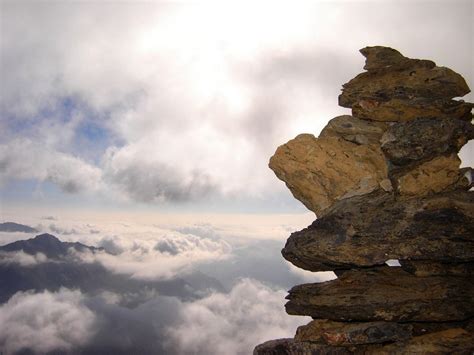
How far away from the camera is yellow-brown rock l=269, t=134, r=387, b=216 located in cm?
2750

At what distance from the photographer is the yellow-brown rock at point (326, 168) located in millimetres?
27500

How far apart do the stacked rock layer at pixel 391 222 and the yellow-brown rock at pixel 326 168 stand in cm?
9

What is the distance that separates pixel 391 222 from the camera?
24.1m

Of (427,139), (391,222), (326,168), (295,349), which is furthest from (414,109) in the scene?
(295,349)

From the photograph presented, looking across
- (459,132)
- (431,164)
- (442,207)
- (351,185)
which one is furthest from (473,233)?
(351,185)

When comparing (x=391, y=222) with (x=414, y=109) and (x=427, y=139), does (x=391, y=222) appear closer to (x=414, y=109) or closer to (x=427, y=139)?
(x=427, y=139)

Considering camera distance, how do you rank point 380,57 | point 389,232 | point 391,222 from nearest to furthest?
point 389,232 → point 391,222 → point 380,57

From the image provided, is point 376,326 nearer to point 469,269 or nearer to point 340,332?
point 340,332

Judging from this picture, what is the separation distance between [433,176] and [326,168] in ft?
26.2

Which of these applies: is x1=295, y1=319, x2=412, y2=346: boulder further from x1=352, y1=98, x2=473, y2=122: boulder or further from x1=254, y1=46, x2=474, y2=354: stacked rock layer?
x1=352, y1=98, x2=473, y2=122: boulder

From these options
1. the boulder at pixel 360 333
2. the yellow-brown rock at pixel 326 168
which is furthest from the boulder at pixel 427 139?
the boulder at pixel 360 333

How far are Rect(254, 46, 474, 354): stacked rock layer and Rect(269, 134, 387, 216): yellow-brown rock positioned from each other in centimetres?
9

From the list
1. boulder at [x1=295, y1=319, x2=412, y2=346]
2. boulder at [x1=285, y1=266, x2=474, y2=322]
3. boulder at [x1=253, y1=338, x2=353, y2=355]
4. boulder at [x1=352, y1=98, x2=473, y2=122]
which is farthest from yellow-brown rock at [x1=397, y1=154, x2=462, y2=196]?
boulder at [x1=253, y1=338, x2=353, y2=355]

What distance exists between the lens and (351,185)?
92.0 ft
